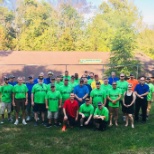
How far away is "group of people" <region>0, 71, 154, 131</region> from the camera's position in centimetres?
1065

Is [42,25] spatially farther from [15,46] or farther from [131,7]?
[131,7]

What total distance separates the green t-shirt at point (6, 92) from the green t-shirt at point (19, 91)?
257 mm

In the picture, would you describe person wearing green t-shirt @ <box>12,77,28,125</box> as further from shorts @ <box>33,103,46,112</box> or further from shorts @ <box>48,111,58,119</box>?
shorts @ <box>48,111,58,119</box>

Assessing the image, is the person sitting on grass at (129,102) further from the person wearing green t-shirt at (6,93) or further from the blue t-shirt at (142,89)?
the person wearing green t-shirt at (6,93)

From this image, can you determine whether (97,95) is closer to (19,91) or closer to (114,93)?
(114,93)

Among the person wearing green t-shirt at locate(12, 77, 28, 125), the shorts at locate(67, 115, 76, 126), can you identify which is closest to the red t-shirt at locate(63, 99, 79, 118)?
the shorts at locate(67, 115, 76, 126)

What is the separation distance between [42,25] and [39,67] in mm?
16858

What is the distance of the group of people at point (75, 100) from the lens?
1065 cm

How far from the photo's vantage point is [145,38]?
4381cm

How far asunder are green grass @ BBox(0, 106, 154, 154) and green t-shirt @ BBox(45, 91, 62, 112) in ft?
2.40

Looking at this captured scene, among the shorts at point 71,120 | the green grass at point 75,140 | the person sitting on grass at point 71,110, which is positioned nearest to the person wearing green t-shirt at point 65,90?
the person sitting on grass at point 71,110

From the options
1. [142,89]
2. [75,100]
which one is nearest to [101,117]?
[75,100]

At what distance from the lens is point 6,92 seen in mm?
11203

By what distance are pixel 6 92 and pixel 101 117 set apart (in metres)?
3.83
